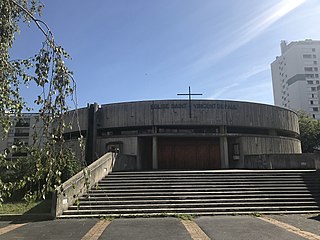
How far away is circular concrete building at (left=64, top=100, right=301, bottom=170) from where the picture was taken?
21.3 m

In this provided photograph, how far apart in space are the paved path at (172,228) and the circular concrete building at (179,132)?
11413 millimetres

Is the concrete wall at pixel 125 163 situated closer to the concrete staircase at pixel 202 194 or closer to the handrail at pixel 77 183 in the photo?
the handrail at pixel 77 183

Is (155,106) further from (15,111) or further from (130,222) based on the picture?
(15,111)

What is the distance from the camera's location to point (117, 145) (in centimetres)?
2166

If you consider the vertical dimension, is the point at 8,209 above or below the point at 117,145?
below

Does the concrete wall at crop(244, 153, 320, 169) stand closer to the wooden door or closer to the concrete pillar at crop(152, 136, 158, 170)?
the wooden door

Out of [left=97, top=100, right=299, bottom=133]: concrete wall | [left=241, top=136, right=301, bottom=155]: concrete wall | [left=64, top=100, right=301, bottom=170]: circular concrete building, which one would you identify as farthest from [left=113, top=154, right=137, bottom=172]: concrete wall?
[left=241, top=136, right=301, bottom=155]: concrete wall

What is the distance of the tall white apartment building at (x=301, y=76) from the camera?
89812 mm

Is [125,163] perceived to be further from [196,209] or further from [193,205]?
[196,209]

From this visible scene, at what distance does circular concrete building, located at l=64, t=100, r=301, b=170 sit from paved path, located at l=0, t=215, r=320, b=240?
11.4 meters

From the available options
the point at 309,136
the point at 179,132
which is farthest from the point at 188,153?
the point at 309,136

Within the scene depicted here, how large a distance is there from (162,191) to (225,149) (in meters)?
10.0

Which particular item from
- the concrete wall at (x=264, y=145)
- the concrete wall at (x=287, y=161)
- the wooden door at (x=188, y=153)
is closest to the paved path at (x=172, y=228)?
the concrete wall at (x=287, y=161)

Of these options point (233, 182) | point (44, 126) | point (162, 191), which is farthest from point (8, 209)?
point (44, 126)
